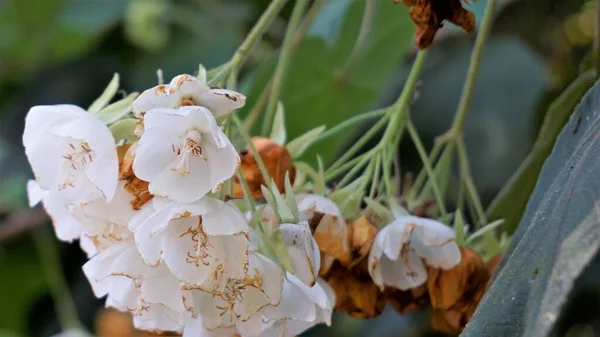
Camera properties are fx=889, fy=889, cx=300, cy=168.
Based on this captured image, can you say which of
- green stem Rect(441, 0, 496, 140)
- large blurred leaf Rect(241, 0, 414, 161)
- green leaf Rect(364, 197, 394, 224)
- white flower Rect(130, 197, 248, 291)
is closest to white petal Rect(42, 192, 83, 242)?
white flower Rect(130, 197, 248, 291)

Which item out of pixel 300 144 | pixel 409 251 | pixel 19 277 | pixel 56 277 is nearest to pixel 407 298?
pixel 409 251

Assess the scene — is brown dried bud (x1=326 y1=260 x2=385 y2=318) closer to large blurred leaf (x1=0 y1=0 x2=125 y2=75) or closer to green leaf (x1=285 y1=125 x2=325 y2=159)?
green leaf (x1=285 y1=125 x2=325 y2=159)

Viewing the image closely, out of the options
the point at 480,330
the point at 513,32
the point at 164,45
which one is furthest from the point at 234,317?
the point at 164,45

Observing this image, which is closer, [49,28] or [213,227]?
[213,227]

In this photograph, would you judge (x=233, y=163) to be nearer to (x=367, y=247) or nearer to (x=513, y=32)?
(x=367, y=247)

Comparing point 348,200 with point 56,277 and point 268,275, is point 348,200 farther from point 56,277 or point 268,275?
point 56,277

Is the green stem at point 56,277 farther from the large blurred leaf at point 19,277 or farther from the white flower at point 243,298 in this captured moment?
the white flower at point 243,298
